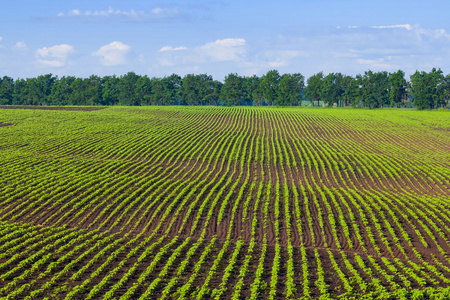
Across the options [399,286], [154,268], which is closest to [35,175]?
[154,268]

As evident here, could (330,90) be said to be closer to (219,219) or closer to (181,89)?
(181,89)

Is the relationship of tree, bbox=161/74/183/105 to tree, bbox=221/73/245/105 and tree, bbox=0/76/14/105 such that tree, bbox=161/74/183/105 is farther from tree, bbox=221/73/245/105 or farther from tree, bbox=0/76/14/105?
tree, bbox=0/76/14/105

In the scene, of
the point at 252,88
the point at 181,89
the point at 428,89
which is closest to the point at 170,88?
the point at 181,89

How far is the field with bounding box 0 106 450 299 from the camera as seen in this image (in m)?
17.8

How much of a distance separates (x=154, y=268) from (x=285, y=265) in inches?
234

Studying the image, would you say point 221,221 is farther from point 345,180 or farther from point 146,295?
point 345,180

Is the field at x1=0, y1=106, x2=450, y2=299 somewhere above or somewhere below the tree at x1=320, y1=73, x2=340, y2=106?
below

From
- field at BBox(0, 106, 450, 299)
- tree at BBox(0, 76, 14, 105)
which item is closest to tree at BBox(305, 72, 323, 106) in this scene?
field at BBox(0, 106, 450, 299)

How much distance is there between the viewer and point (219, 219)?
27.6 m

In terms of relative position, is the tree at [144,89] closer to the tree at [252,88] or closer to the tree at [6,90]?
the tree at [252,88]

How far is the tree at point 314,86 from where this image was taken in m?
159

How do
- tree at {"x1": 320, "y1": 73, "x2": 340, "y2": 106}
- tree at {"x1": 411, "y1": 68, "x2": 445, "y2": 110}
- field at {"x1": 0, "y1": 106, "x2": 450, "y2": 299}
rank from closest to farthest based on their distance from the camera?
field at {"x1": 0, "y1": 106, "x2": 450, "y2": 299}, tree at {"x1": 411, "y1": 68, "x2": 445, "y2": 110}, tree at {"x1": 320, "y1": 73, "x2": 340, "y2": 106}

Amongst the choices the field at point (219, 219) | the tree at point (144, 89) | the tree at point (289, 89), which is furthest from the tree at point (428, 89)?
the tree at point (144, 89)

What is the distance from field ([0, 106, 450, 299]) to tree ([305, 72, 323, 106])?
103194 mm
